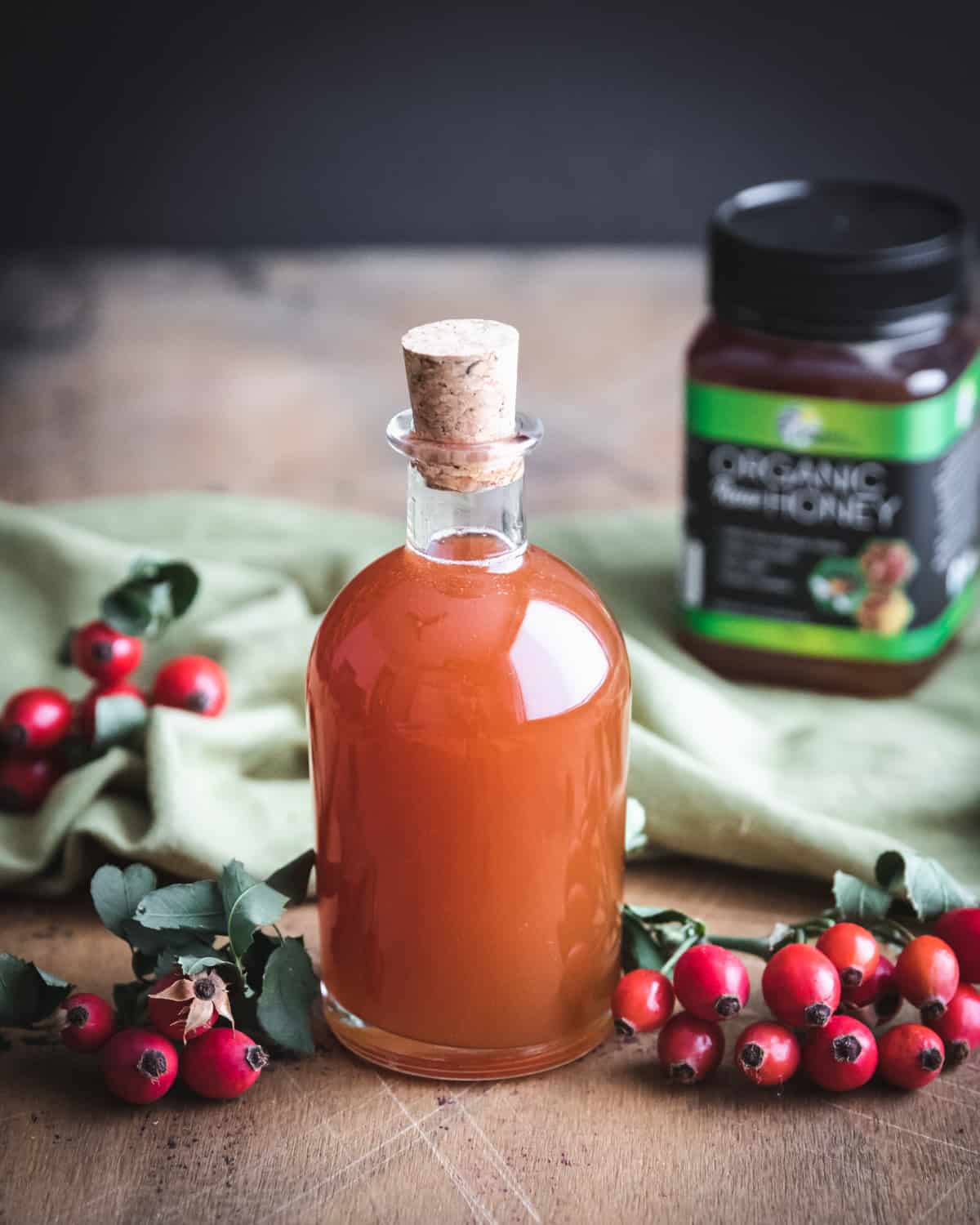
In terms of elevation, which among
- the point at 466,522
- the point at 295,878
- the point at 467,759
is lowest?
the point at 295,878

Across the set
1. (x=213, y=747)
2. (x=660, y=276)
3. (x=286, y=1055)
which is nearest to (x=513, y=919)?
(x=286, y=1055)

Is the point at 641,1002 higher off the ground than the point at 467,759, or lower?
lower

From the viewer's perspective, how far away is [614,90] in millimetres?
2580

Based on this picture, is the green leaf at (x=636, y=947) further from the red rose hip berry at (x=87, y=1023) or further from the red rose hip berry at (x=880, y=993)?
the red rose hip berry at (x=87, y=1023)

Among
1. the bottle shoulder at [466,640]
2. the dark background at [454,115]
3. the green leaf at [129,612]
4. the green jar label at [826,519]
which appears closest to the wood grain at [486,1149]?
the bottle shoulder at [466,640]

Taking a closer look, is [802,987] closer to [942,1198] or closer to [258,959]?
[942,1198]

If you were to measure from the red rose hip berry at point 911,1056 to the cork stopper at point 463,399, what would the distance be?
41 cm

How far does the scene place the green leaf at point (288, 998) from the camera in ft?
3.24

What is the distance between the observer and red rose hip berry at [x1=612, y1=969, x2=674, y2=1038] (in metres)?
0.99

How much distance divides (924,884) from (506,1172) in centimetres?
33

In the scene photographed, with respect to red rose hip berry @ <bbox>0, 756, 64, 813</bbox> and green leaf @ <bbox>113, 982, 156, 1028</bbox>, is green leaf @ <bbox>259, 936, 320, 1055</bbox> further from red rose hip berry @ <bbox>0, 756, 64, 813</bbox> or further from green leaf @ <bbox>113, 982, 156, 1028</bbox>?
red rose hip berry @ <bbox>0, 756, 64, 813</bbox>

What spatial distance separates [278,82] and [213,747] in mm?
1626

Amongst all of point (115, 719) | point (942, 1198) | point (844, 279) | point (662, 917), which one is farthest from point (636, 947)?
point (844, 279)

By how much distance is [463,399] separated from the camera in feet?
2.94
